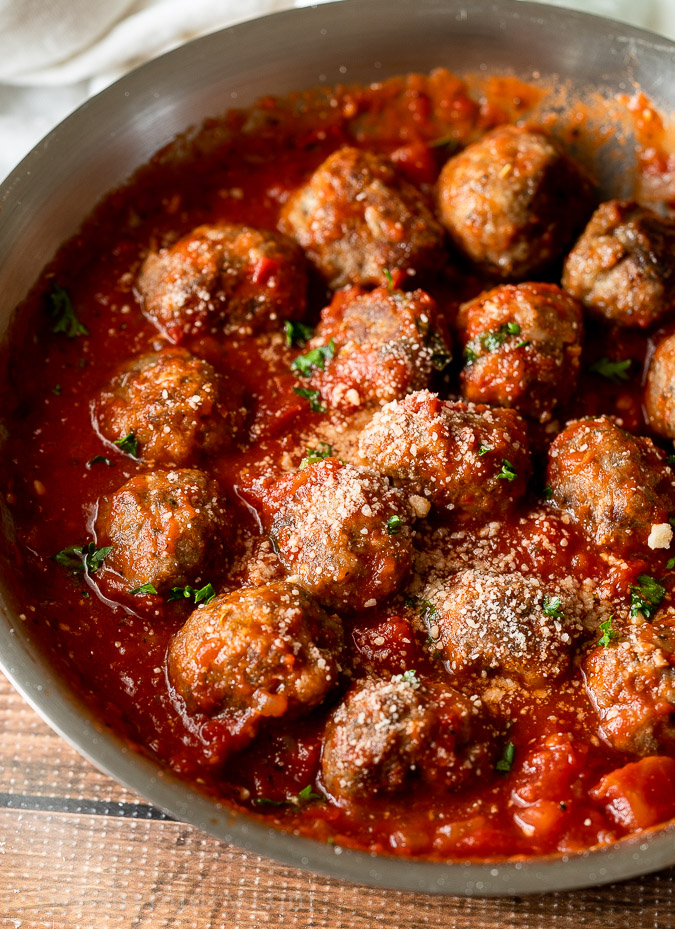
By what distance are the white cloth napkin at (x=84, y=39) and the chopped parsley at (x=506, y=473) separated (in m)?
2.94

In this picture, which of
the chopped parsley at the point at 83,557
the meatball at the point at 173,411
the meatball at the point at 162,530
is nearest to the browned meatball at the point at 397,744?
the meatball at the point at 162,530

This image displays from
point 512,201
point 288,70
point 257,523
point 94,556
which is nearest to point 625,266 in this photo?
point 512,201

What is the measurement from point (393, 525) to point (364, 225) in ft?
5.49

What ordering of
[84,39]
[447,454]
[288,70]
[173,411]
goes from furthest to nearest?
1. [84,39]
2. [288,70]
3. [173,411]
4. [447,454]

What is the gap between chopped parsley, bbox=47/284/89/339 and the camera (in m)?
4.80

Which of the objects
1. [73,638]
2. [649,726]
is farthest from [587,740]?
[73,638]

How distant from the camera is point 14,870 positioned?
4.14 meters

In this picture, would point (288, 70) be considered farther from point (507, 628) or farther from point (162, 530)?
point (507, 628)

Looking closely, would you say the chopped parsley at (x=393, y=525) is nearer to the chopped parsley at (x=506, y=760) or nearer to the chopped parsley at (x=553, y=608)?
the chopped parsley at (x=553, y=608)

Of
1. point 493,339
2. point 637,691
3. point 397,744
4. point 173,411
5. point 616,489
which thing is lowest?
point 637,691

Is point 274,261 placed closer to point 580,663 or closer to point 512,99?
point 512,99

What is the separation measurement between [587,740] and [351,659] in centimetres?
100

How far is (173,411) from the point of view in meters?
4.38

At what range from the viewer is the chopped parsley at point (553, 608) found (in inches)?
159
